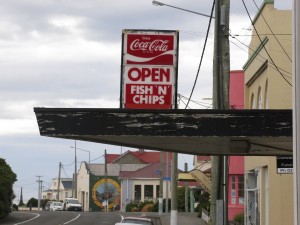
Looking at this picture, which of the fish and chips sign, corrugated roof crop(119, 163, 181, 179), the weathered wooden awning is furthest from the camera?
corrugated roof crop(119, 163, 181, 179)

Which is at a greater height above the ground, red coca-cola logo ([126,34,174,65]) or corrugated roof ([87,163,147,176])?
red coca-cola logo ([126,34,174,65])

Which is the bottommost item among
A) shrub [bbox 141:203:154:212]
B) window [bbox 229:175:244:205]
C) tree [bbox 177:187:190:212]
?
shrub [bbox 141:203:154:212]

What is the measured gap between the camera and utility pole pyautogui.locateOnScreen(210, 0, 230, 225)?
15.1m

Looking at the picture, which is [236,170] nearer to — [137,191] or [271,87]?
[271,87]

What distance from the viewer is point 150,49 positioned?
12.8 meters

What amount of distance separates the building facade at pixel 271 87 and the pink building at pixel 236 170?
27.7ft

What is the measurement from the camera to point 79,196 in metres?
109

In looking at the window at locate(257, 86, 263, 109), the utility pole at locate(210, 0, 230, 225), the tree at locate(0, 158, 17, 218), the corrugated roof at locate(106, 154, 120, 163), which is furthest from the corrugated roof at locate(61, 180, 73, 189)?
the utility pole at locate(210, 0, 230, 225)

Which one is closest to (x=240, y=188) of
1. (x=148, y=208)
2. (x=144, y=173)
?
(x=148, y=208)

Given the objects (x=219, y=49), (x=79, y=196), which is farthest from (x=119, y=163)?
(x=219, y=49)

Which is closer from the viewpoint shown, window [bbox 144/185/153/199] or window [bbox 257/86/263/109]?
window [bbox 257/86/263/109]

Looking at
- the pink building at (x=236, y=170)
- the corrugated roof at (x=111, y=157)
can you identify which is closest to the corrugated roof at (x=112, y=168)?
the corrugated roof at (x=111, y=157)

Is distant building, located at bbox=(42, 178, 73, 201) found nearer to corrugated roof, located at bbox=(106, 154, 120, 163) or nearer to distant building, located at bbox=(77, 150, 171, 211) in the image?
corrugated roof, located at bbox=(106, 154, 120, 163)

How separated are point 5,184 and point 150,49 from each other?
33.7 meters
